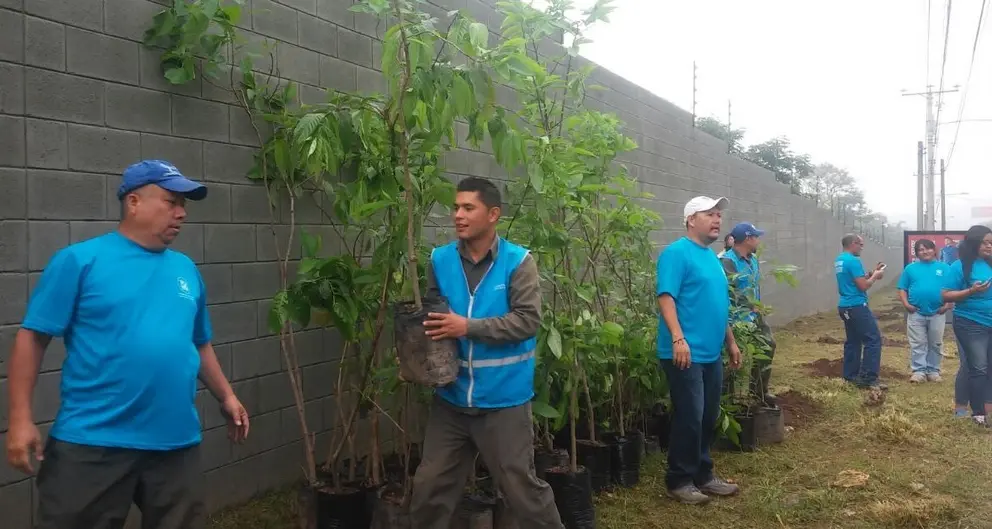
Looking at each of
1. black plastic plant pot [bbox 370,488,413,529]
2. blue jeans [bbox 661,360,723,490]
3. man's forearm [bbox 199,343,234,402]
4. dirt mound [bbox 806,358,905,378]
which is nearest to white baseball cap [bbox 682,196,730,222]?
blue jeans [bbox 661,360,723,490]

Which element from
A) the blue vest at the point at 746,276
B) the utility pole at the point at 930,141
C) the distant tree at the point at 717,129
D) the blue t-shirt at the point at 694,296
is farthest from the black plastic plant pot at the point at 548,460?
the utility pole at the point at 930,141

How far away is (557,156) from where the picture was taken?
346cm

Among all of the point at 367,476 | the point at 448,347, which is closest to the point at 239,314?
the point at 367,476

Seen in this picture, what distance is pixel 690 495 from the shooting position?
406 centimetres

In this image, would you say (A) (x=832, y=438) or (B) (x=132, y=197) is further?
(A) (x=832, y=438)

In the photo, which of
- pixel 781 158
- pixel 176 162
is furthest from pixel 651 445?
pixel 781 158

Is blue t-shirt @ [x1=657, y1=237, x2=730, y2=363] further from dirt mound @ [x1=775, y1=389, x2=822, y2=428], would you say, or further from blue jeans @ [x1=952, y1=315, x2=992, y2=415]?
blue jeans @ [x1=952, y1=315, x2=992, y2=415]

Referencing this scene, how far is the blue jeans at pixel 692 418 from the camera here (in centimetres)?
390

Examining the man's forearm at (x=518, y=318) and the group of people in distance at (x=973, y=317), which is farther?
the group of people in distance at (x=973, y=317)

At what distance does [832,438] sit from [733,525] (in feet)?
6.97

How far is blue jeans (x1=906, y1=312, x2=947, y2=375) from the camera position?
301 inches

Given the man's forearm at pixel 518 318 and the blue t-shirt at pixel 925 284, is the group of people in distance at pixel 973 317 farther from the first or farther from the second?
the man's forearm at pixel 518 318

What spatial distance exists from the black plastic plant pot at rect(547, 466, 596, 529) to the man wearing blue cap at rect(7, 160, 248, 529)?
1.79m

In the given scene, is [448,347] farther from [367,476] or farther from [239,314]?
[239,314]
